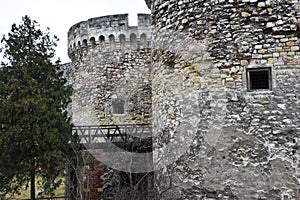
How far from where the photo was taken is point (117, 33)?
1259 cm

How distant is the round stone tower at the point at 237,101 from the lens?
5.57 meters

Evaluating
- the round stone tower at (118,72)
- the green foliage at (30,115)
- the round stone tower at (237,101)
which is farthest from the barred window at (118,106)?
the round stone tower at (237,101)

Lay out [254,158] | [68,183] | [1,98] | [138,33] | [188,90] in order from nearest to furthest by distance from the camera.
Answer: [254,158] < [188,90] < [1,98] < [68,183] < [138,33]

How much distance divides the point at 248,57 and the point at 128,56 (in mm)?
7141

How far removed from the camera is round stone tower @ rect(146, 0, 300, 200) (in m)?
5.57

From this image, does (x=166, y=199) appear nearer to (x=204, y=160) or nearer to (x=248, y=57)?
(x=204, y=160)

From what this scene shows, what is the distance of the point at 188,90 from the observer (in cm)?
624

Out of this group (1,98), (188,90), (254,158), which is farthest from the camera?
(1,98)

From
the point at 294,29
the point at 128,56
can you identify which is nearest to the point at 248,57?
the point at 294,29

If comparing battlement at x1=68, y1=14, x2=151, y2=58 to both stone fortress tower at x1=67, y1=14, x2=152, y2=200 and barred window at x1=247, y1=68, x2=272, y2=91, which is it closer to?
stone fortress tower at x1=67, y1=14, x2=152, y2=200

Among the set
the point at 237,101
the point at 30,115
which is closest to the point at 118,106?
the point at 30,115

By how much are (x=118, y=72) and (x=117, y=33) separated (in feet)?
4.36

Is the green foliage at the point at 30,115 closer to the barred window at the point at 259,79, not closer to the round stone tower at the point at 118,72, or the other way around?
the round stone tower at the point at 118,72

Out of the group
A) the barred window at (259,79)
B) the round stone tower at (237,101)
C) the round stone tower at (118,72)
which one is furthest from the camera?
the round stone tower at (118,72)
